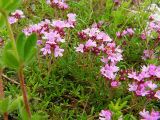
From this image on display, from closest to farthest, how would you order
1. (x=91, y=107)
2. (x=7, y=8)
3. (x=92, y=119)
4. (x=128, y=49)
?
(x=7, y=8)
(x=92, y=119)
(x=91, y=107)
(x=128, y=49)

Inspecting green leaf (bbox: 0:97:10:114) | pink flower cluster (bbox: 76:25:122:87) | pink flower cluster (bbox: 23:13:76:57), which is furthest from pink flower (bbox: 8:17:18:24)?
green leaf (bbox: 0:97:10:114)

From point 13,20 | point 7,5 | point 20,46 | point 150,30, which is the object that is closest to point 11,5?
point 7,5

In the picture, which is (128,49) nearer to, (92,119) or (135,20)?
(135,20)

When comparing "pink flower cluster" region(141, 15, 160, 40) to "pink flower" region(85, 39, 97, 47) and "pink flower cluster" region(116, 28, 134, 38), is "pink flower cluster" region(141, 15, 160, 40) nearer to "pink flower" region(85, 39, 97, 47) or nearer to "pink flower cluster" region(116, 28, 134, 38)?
"pink flower cluster" region(116, 28, 134, 38)

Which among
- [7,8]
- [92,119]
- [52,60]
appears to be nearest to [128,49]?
[52,60]

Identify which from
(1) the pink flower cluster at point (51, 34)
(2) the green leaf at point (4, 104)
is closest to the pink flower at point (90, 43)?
(1) the pink flower cluster at point (51, 34)

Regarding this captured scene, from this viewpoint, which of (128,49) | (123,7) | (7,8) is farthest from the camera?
(123,7)
